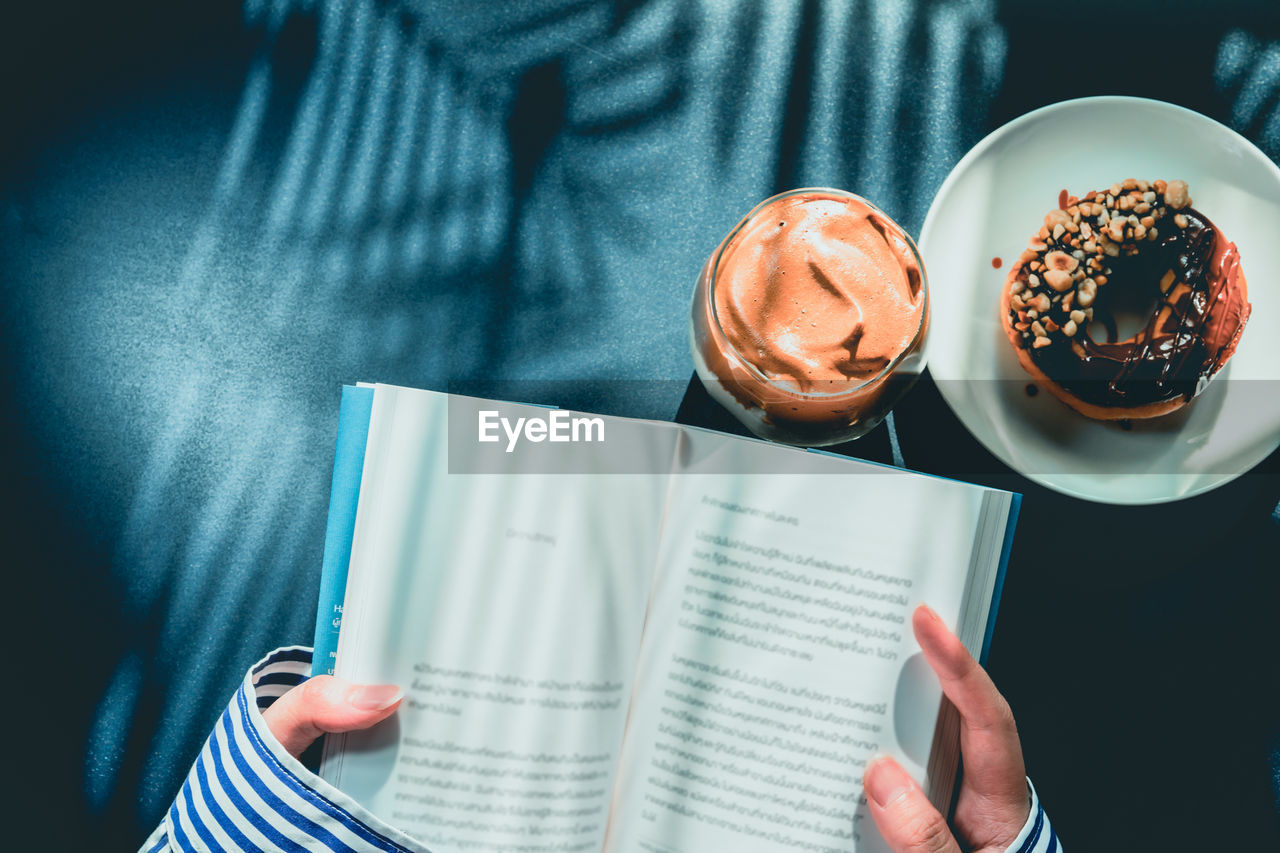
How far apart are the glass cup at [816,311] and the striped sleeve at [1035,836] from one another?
0.34 m

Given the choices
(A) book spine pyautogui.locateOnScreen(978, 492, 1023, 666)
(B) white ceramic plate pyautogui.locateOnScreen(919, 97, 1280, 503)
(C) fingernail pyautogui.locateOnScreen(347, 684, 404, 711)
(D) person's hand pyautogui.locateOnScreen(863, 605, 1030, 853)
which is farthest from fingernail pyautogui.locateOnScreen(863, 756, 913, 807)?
(C) fingernail pyautogui.locateOnScreen(347, 684, 404, 711)

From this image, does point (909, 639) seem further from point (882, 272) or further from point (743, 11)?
point (743, 11)

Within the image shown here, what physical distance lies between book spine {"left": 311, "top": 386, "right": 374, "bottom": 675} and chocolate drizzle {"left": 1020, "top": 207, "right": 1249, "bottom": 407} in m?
0.54

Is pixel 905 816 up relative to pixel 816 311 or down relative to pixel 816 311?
down

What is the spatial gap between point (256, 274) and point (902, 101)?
62 centimetres

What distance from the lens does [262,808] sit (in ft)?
2.07

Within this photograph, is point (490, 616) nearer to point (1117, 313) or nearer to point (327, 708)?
point (327, 708)

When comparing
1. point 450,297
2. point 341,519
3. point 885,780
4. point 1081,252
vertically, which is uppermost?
point 1081,252

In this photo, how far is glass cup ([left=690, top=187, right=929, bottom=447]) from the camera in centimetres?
59

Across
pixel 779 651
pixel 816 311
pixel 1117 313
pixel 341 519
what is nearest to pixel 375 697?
pixel 341 519

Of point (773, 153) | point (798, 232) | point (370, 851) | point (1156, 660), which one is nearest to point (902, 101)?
point (773, 153)

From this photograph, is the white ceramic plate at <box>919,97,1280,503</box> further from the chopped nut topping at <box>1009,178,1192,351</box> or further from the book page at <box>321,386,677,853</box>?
the book page at <box>321,386,677,853</box>

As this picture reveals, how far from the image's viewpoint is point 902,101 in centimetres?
77

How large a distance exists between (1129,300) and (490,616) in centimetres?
57
